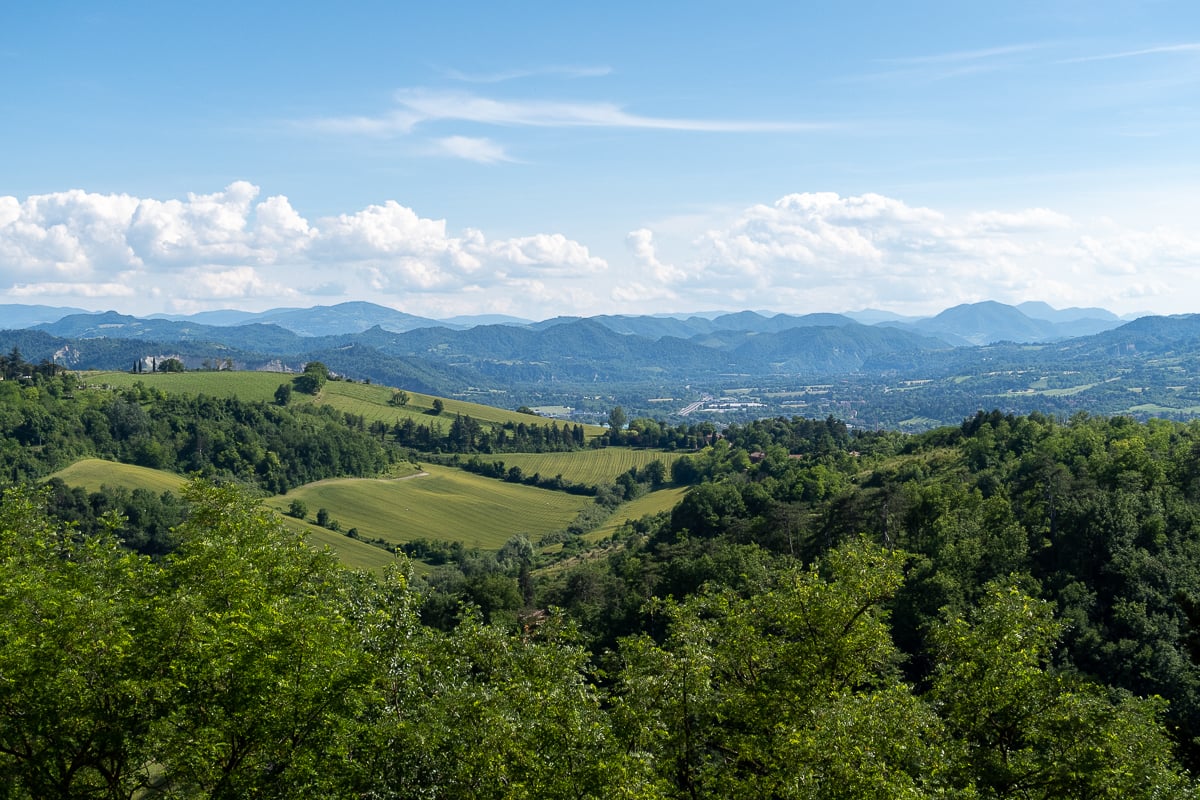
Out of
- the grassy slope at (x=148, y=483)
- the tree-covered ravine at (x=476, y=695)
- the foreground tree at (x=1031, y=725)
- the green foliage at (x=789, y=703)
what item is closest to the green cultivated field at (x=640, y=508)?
the grassy slope at (x=148, y=483)

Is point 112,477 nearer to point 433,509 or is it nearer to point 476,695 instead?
point 433,509

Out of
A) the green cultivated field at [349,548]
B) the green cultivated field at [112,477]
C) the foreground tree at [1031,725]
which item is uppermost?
the foreground tree at [1031,725]

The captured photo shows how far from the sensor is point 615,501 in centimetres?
19150

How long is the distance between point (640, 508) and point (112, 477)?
333 feet

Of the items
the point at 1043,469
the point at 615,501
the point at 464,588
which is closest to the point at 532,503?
the point at 615,501

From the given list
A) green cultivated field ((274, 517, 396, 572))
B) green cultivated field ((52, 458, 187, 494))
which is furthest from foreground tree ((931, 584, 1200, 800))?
green cultivated field ((52, 458, 187, 494))

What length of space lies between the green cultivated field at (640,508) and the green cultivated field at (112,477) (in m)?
75.1

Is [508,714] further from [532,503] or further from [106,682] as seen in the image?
[532,503]

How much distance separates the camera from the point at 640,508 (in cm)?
17975

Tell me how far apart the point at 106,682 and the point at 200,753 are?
10.2 feet

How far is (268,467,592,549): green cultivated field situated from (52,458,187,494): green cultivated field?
20550 mm

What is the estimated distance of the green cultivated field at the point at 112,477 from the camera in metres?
150

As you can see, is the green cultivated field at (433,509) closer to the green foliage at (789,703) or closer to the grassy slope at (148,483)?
the grassy slope at (148,483)

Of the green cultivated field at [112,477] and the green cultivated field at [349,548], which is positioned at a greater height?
the green cultivated field at [112,477]
